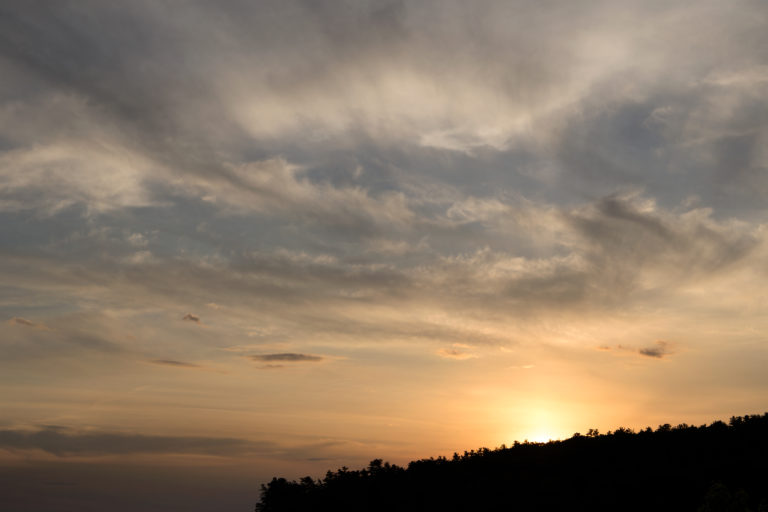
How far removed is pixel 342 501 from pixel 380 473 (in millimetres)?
18842

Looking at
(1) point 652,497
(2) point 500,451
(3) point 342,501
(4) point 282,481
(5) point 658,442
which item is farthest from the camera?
(4) point 282,481

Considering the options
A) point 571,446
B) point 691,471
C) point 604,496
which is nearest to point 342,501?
point 571,446

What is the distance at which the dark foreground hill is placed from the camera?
268 feet

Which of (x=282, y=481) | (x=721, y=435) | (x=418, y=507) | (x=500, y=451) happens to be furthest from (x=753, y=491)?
(x=282, y=481)

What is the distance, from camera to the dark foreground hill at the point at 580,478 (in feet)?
268

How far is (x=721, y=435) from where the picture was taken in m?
104

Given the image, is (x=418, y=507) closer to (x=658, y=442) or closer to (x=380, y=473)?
(x=380, y=473)

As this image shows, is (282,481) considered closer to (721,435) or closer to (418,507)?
(418,507)

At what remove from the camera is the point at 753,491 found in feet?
244

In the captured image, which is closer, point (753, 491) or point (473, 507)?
point (753, 491)

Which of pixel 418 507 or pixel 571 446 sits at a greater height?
pixel 571 446

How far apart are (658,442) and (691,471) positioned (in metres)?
25.3

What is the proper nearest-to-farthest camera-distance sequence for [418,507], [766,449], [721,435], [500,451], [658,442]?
1. [766,449]
2. [721,435]
3. [658,442]
4. [418,507]
5. [500,451]

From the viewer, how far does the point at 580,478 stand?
102 meters
